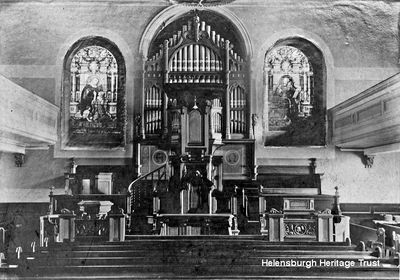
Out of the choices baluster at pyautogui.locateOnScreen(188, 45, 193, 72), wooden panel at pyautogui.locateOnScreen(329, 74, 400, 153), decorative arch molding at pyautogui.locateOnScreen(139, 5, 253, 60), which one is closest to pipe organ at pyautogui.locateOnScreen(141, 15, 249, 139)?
baluster at pyautogui.locateOnScreen(188, 45, 193, 72)

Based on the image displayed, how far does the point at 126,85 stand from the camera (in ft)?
28.8

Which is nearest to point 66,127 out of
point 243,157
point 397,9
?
point 243,157

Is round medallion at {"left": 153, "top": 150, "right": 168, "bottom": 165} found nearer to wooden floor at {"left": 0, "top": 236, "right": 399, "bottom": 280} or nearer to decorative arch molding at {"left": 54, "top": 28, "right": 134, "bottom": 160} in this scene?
decorative arch molding at {"left": 54, "top": 28, "right": 134, "bottom": 160}

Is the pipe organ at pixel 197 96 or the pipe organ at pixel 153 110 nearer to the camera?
the pipe organ at pixel 197 96

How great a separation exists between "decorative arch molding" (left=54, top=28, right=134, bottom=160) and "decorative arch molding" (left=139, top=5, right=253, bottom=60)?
0.38m

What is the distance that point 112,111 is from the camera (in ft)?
27.0

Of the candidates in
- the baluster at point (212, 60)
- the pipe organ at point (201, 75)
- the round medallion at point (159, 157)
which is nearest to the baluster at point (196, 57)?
the pipe organ at point (201, 75)

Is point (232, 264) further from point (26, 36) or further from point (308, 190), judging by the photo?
point (26, 36)

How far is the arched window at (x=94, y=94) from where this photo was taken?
7910 millimetres

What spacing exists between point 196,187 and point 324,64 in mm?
2988

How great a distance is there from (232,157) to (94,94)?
2.54 metres

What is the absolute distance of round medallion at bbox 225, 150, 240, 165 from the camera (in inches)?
334

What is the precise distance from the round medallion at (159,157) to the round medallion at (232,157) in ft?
3.49

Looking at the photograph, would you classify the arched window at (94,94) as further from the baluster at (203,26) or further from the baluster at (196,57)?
the baluster at (203,26)
